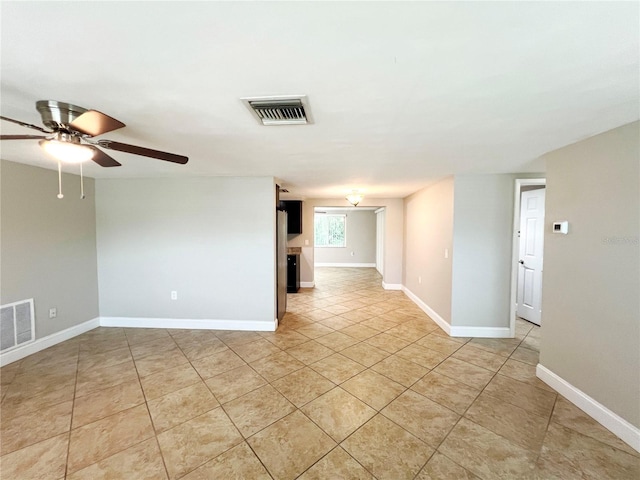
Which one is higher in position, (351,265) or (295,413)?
(351,265)

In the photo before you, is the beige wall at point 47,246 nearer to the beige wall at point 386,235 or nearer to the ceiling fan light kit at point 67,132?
the ceiling fan light kit at point 67,132

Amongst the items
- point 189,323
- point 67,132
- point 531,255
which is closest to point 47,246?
point 189,323

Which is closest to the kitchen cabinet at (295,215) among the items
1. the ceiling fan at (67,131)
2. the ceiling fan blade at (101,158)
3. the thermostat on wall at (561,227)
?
the ceiling fan blade at (101,158)

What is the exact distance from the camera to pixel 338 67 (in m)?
1.17

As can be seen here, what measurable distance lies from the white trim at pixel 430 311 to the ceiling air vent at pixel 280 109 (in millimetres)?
3451

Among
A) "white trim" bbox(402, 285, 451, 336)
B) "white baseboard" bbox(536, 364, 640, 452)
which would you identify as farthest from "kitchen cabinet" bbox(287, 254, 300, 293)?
"white baseboard" bbox(536, 364, 640, 452)

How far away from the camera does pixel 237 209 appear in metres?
3.72

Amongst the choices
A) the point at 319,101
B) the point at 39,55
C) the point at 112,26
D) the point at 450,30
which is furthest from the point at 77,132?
the point at 450,30

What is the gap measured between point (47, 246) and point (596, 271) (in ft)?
19.2

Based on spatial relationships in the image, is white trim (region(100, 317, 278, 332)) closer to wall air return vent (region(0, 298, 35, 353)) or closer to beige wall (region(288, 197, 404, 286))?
wall air return vent (region(0, 298, 35, 353))

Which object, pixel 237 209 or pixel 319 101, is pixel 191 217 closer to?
pixel 237 209

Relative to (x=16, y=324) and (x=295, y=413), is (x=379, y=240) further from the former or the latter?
(x=16, y=324)

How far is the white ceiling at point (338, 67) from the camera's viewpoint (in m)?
0.89

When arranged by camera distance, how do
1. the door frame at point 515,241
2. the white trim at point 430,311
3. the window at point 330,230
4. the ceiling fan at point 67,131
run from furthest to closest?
1. the window at point 330,230
2. the white trim at point 430,311
3. the door frame at point 515,241
4. the ceiling fan at point 67,131
